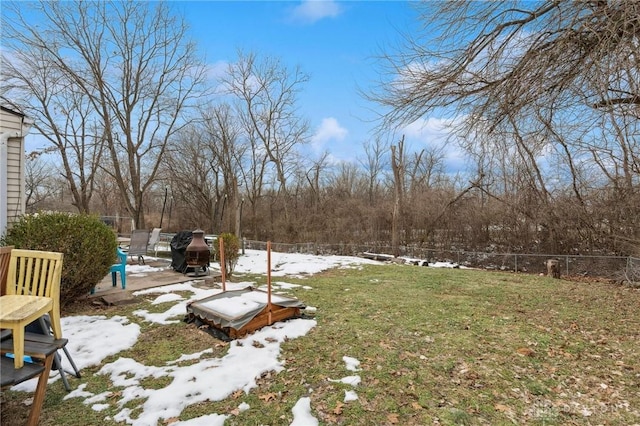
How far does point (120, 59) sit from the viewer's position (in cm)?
1334

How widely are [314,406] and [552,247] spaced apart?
10.5 meters

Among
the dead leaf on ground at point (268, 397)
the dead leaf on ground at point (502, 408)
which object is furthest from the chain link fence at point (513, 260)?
the dead leaf on ground at point (268, 397)

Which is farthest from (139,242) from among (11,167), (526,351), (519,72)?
(519,72)

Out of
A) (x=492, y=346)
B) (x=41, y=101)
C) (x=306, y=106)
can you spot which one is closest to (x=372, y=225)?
(x=306, y=106)

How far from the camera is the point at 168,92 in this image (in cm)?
1469

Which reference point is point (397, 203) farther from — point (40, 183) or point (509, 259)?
point (40, 183)

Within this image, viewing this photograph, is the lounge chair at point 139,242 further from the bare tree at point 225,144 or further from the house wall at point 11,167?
the bare tree at point 225,144

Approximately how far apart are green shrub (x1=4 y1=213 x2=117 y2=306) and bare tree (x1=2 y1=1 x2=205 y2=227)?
10.4m

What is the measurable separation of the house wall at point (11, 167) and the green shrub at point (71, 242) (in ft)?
2.52

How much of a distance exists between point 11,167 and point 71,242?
6.17 ft

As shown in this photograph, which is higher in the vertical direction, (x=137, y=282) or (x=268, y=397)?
(x=137, y=282)

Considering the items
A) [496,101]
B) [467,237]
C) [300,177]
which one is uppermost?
[300,177]

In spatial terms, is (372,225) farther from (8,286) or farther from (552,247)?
(8,286)

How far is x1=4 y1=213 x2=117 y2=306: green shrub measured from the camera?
13.2ft
